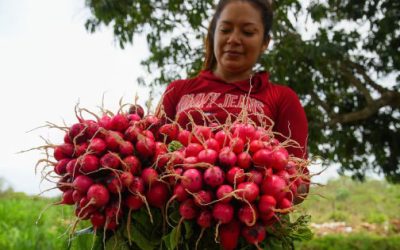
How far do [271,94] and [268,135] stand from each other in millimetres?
559

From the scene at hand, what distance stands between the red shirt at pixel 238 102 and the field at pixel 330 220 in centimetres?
36

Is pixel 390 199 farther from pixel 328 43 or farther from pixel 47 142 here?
pixel 47 142

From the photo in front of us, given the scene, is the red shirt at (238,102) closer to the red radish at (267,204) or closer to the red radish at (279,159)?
the red radish at (279,159)

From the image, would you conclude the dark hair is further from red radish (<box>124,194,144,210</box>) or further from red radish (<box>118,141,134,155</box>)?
red radish (<box>124,194,144,210</box>)

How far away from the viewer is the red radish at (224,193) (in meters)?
1.14

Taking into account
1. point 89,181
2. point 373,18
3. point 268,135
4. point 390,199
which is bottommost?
point 390,199

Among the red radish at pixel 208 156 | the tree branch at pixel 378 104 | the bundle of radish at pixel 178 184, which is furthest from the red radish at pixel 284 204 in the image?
the tree branch at pixel 378 104

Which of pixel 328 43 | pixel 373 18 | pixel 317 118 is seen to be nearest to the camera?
pixel 328 43

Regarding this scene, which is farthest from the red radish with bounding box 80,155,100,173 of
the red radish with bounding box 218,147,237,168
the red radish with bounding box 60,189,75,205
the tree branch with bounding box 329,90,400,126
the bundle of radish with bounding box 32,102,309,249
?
the tree branch with bounding box 329,90,400,126

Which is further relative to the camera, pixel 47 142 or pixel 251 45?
pixel 251 45

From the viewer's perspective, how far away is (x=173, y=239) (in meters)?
1.17

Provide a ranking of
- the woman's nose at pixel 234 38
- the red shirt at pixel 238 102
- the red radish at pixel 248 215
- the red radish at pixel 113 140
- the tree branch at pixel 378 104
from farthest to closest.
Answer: the tree branch at pixel 378 104, the woman's nose at pixel 234 38, the red shirt at pixel 238 102, the red radish at pixel 113 140, the red radish at pixel 248 215

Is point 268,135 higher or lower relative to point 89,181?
higher

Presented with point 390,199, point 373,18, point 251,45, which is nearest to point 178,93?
point 251,45
